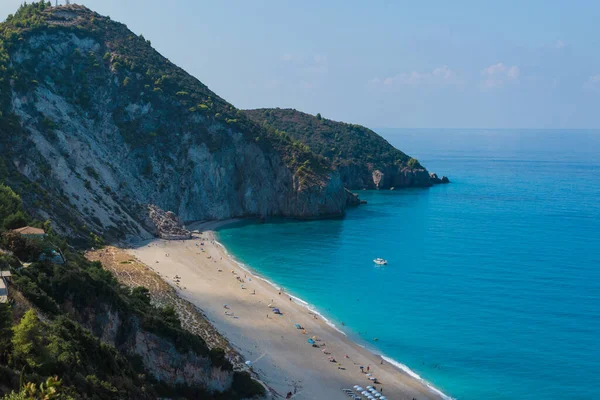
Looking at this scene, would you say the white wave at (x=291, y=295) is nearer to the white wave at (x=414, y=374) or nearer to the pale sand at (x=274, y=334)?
the pale sand at (x=274, y=334)

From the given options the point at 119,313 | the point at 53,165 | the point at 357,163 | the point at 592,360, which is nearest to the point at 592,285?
the point at 592,360

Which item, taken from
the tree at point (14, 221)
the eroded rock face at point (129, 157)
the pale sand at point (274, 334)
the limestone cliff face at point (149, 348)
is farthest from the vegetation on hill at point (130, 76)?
the limestone cliff face at point (149, 348)

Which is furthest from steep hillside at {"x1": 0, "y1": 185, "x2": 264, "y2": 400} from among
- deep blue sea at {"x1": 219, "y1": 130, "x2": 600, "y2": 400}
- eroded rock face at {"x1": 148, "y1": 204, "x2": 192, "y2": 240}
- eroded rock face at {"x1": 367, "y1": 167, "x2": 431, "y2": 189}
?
eroded rock face at {"x1": 367, "y1": 167, "x2": 431, "y2": 189}

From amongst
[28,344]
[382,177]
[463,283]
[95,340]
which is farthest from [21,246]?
[382,177]

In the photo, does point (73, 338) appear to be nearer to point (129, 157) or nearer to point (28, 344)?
point (28, 344)

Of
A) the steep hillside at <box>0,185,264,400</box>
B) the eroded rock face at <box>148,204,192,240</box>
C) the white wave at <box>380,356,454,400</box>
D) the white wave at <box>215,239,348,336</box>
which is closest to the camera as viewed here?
the steep hillside at <box>0,185,264,400</box>

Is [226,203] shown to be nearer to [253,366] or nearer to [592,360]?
[253,366]

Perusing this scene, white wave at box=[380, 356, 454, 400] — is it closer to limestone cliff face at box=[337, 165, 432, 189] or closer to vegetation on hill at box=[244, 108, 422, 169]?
limestone cliff face at box=[337, 165, 432, 189]

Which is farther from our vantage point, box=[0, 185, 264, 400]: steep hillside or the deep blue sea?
the deep blue sea
